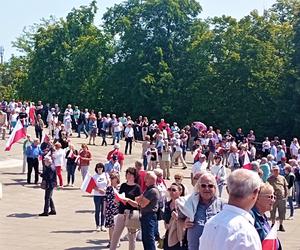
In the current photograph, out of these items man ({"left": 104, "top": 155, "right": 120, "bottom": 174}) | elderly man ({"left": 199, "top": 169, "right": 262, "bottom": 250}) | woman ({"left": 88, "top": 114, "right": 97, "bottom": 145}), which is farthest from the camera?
woman ({"left": 88, "top": 114, "right": 97, "bottom": 145})

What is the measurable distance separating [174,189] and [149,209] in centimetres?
123

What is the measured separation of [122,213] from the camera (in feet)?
40.2

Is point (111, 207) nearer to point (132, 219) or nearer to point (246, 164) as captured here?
point (132, 219)

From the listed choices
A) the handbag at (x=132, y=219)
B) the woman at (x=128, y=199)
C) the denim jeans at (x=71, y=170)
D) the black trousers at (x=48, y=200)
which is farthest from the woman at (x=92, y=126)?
the handbag at (x=132, y=219)

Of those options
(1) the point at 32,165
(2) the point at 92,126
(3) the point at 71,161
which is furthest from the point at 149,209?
(2) the point at 92,126

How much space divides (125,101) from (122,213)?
4616 centimetres

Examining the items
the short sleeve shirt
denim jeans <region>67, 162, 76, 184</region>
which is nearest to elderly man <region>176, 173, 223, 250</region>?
the short sleeve shirt

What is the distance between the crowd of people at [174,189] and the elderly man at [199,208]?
1cm

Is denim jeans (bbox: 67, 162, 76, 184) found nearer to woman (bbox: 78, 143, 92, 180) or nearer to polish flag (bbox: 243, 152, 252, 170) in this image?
woman (bbox: 78, 143, 92, 180)

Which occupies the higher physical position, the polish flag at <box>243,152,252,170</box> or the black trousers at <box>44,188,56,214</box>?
the polish flag at <box>243,152,252,170</box>

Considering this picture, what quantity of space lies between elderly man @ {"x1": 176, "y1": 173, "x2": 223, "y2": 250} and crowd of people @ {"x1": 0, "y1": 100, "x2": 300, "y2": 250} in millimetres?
11

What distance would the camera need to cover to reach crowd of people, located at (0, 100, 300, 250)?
4.61 meters

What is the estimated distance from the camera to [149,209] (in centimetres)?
1103

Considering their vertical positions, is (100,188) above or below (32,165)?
below
